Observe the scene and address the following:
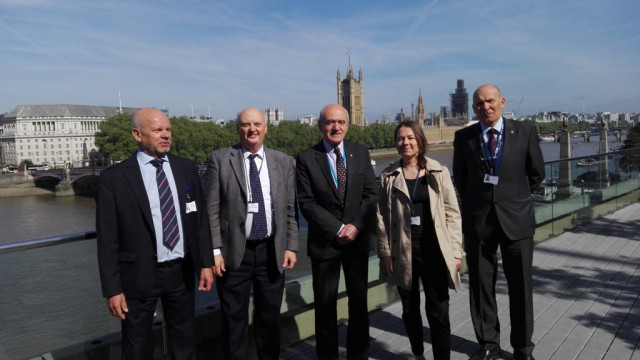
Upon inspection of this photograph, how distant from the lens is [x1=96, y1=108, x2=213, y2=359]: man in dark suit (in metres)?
2.26

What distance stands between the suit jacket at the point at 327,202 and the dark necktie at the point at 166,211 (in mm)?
750

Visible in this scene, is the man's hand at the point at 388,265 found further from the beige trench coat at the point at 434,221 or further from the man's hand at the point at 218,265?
the man's hand at the point at 218,265

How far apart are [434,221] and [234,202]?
1.08 m

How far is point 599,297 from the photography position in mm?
4129

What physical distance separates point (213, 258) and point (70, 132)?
98.8 m

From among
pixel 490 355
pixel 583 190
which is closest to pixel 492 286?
pixel 490 355

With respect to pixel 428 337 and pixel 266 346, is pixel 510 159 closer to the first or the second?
pixel 428 337

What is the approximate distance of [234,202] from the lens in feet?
8.98

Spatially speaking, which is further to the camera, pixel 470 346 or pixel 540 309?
pixel 540 309

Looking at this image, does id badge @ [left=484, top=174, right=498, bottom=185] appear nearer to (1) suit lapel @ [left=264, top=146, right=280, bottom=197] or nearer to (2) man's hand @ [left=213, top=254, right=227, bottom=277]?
(1) suit lapel @ [left=264, top=146, right=280, bottom=197]

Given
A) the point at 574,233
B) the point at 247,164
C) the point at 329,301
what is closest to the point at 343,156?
the point at 247,164

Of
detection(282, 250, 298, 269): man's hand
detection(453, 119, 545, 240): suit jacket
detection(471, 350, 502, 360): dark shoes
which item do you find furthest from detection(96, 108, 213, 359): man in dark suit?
detection(471, 350, 502, 360): dark shoes

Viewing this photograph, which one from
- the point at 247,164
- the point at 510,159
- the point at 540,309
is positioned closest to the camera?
the point at 247,164

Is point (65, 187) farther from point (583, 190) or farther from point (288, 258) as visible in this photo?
point (288, 258)
